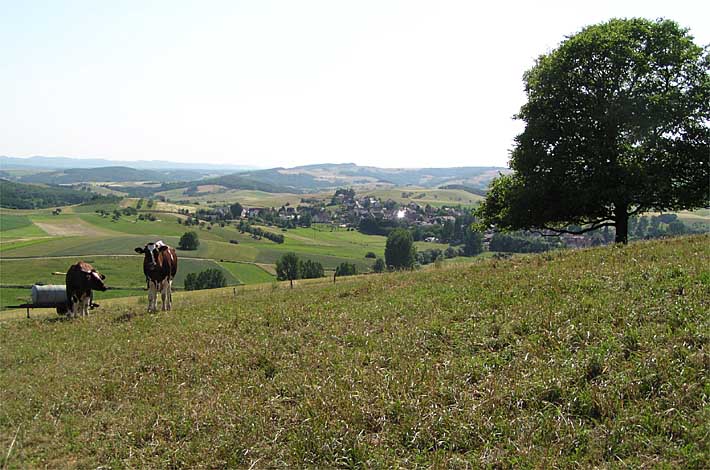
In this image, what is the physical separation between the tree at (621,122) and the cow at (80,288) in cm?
2250

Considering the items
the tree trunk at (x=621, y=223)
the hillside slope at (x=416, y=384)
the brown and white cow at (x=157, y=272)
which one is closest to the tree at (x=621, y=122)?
the tree trunk at (x=621, y=223)

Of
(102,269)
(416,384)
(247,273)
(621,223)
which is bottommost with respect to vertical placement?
(247,273)

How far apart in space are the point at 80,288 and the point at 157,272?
3.59 meters

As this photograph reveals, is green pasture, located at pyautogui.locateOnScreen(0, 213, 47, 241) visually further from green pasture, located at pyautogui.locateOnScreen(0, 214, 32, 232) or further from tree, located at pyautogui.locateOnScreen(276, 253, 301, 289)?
tree, located at pyautogui.locateOnScreen(276, 253, 301, 289)

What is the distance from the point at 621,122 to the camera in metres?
24.0

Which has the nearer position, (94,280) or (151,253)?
(151,253)

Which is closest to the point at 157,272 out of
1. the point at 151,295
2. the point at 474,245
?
the point at 151,295

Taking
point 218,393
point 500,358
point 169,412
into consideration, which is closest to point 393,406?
point 500,358

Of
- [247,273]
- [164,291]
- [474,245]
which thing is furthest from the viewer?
[474,245]

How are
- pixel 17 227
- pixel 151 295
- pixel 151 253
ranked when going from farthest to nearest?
pixel 17 227
pixel 151 253
pixel 151 295

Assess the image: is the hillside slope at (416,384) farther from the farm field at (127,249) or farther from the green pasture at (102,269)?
the green pasture at (102,269)

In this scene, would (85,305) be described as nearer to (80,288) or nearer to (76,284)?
(80,288)

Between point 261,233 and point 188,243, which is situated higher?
point 188,243

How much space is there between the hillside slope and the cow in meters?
8.46
